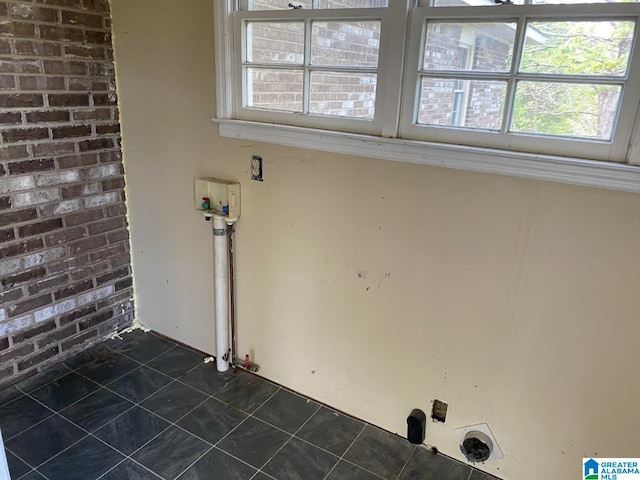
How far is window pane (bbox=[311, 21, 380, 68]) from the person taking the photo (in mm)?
1704

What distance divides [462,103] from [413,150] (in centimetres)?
22

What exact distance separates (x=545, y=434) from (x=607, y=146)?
1.02 meters

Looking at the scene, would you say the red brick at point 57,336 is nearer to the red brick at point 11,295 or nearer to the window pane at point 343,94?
the red brick at point 11,295

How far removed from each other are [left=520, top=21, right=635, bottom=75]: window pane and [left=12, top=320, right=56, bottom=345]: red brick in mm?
2363

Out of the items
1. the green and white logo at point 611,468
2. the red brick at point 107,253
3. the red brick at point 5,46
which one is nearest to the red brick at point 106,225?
the red brick at point 107,253

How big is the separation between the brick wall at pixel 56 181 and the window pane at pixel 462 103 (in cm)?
163

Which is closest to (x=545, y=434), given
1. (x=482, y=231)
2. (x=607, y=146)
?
(x=482, y=231)

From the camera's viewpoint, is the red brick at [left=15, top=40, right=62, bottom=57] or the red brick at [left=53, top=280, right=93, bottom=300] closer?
the red brick at [left=15, top=40, right=62, bottom=57]

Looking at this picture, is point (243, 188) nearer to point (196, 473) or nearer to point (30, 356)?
point (196, 473)

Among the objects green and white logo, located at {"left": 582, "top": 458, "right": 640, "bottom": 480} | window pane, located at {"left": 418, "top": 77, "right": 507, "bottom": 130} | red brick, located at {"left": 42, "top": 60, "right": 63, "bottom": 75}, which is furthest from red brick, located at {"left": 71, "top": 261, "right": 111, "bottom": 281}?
green and white logo, located at {"left": 582, "top": 458, "right": 640, "bottom": 480}

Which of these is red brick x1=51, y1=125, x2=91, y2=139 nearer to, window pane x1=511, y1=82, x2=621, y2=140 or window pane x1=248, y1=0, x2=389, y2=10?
window pane x1=248, y1=0, x2=389, y2=10

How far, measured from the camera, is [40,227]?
2211 mm

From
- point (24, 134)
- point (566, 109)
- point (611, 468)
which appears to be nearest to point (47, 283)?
point (24, 134)

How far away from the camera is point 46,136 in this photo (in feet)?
7.06
